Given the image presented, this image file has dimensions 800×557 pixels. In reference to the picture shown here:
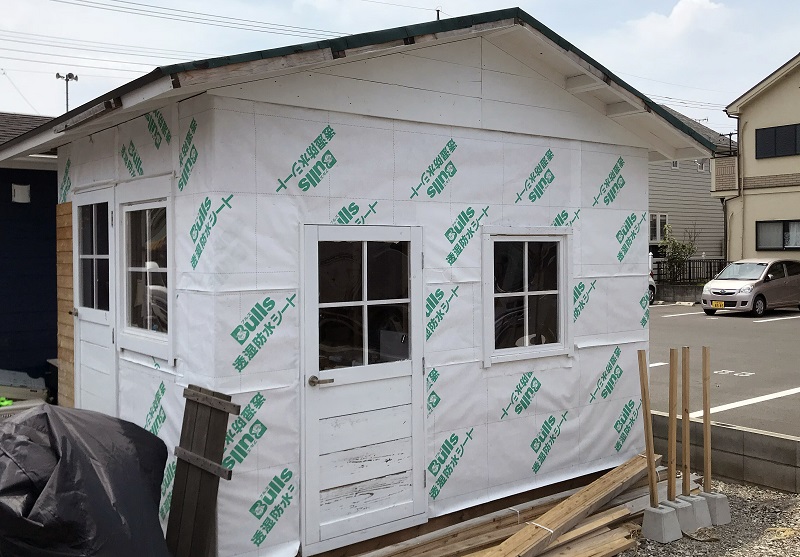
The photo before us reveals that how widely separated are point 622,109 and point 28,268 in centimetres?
641

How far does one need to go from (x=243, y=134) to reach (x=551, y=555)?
10.8 ft

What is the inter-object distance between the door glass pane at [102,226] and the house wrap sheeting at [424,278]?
0.33m

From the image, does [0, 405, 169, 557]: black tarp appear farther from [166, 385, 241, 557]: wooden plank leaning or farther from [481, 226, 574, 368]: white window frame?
[481, 226, 574, 368]: white window frame

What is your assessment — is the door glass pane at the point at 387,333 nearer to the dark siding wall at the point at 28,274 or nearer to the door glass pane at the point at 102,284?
the door glass pane at the point at 102,284

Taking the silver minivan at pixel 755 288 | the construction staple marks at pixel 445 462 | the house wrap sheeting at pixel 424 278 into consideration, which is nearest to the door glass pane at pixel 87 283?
the house wrap sheeting at pixel 424 278

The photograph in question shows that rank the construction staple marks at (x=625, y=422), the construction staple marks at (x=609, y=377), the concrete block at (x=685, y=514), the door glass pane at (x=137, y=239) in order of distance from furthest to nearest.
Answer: the construction staple marks at (x=625, y=422) < the construction staple marks at (x=609, y=377) < the concrete block at (x=685, y=514) < the door glass pane at (x=137, y=239)

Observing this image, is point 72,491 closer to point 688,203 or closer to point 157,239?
point 157,239

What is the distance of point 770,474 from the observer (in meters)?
6.30

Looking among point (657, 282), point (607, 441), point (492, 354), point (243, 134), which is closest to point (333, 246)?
point (243, 134)

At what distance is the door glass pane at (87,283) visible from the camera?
6.20 metres

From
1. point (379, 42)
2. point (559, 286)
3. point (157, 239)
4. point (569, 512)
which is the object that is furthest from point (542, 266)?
point (157, 239)

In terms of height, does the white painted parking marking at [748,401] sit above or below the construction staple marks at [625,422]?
below

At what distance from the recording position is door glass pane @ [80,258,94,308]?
20.3ft

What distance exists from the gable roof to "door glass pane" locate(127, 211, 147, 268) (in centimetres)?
2293
